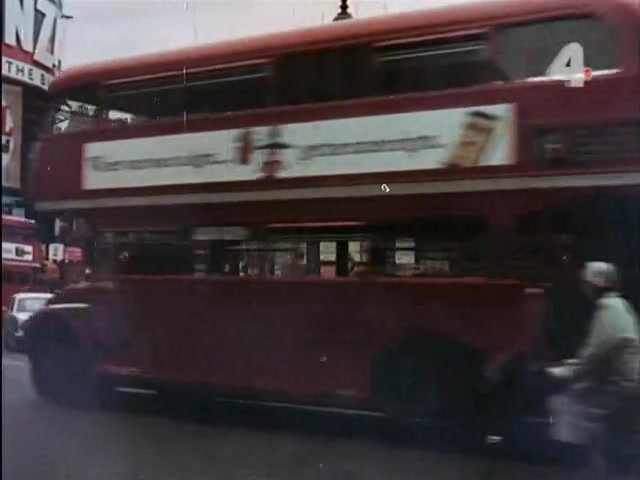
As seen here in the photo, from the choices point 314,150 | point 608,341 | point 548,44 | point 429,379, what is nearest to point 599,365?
point 608,341

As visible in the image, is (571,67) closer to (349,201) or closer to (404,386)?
(349,201)

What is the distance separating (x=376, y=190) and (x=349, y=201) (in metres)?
0.10

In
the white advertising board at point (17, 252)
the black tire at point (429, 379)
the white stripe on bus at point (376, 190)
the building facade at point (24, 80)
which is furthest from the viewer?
the black tire at point (429, 379)

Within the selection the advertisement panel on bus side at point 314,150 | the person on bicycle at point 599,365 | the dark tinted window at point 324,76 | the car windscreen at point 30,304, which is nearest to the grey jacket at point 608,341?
the person on bicycle at point 599,365

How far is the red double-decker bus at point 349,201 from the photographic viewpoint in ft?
10.1

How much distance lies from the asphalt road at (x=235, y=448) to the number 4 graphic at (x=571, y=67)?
4.34 ft

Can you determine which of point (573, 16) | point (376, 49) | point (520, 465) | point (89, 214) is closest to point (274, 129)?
point (376, 49)

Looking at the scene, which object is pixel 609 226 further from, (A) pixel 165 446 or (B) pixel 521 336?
(A) pixel 165 446

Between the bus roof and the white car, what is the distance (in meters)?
0.71

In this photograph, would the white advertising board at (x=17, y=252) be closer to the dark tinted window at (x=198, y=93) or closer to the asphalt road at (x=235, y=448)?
the asphalt road at (x=235, y=448)

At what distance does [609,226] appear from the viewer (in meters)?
3.09

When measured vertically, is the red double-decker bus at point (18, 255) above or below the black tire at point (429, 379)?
above

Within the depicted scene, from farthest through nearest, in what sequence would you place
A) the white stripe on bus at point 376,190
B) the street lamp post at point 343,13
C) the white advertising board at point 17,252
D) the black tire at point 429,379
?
the street lamp post at point 343,13, the black tire at point 429,379, the white stripe on bus at point 376,190, the white advertising board at point 17,252

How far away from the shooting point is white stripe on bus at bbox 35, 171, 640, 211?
304cm
